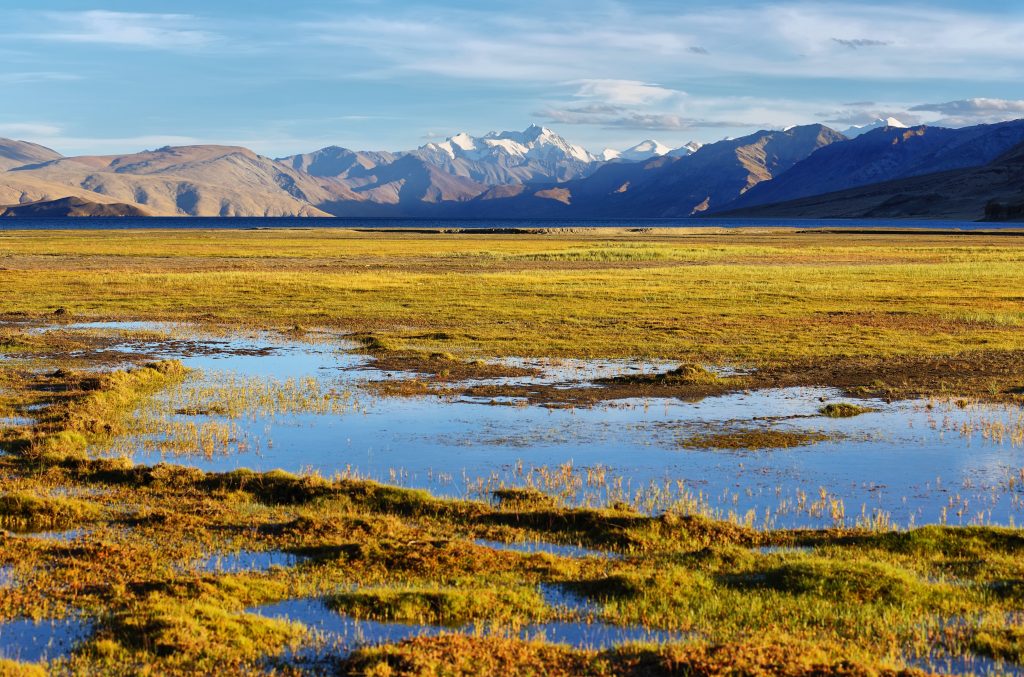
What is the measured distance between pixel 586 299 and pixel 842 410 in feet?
99.1

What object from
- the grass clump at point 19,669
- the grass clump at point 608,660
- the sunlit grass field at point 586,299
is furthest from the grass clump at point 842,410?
the grass clump at point 19,669

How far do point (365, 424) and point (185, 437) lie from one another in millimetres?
4187

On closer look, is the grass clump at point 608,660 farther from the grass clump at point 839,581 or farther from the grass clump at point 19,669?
the grass clump at point 19,669

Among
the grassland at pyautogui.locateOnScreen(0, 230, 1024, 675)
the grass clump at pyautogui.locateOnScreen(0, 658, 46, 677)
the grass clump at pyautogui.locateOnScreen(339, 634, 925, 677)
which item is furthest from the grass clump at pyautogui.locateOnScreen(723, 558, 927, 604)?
the grass clump at pyautogui.locateOnScreen(0, 658, 46, 677)

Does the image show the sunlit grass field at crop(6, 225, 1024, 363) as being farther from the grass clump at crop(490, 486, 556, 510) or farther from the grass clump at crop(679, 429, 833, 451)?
the grass clump at crop(490, 486, 556, 510)

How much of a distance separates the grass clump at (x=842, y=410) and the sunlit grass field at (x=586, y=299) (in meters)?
8.05

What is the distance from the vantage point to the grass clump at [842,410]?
2552 centimetres

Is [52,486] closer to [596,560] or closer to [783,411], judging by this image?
[596,560]

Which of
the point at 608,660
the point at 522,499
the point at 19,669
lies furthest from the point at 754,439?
the point at 19,669

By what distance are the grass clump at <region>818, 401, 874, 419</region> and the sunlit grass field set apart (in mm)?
8052

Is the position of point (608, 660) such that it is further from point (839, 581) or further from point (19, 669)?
point (19, 669)

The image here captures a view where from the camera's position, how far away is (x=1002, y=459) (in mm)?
20797

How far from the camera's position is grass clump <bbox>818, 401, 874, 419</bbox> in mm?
25516

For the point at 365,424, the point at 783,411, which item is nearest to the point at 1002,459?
the point at 783,411
